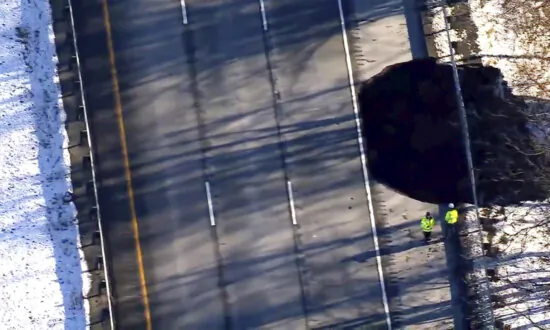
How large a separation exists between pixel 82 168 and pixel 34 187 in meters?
1.39

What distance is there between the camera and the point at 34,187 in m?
15.6

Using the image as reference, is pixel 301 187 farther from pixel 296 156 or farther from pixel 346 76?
pixel 346 76

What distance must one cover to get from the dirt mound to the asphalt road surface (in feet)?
2.97

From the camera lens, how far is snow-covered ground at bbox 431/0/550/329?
15.5 m

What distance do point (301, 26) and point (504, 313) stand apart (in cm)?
938

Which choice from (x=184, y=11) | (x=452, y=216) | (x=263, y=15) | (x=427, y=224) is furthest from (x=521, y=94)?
(x=184, y=11)

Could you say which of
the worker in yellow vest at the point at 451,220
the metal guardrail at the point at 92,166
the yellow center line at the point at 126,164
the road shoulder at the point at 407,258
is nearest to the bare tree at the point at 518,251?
the worker in yellow vest at the point at 451,220

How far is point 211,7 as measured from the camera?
1573cm

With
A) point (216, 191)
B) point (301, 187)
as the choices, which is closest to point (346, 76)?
point (301, 187)

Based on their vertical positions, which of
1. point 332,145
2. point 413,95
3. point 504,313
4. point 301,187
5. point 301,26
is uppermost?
point 301,26

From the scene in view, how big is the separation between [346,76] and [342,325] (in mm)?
6606

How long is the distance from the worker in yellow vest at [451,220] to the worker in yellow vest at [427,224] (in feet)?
1.33

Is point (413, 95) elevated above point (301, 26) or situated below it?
below

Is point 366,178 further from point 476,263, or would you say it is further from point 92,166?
point 92,166
